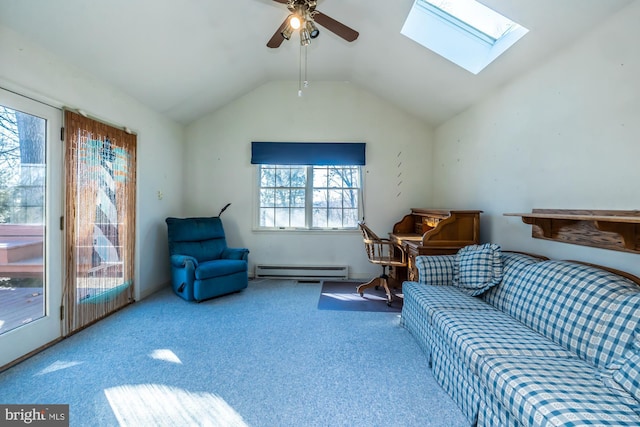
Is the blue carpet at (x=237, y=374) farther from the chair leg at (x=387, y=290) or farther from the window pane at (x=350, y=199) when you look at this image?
the window pane at (x=350, y=199)

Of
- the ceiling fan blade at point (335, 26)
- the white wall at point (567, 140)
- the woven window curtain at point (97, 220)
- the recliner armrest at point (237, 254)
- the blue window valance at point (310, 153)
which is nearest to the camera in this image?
the white wall at point (567, 140)

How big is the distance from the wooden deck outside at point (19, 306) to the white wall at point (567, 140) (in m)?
4.19

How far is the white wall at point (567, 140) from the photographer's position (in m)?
1.67

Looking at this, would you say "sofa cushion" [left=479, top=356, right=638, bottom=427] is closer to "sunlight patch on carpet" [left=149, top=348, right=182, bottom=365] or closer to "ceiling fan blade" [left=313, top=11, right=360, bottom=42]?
"sunlight patch on carpet" [left=149, top=348, right=182, bottom=365]

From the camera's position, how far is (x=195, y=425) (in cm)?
151

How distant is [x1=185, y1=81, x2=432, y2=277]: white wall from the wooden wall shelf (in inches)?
85.4

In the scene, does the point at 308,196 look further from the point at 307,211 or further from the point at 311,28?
the point at 311,28

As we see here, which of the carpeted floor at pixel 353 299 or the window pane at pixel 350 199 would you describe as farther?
the window pane at pixel 350 199

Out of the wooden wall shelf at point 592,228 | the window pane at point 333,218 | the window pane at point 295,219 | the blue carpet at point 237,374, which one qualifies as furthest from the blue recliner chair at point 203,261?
the wooden wall shelf at point 592,228

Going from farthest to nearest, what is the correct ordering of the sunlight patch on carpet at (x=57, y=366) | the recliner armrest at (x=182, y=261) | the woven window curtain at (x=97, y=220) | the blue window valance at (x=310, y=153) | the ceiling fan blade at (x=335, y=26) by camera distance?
the blue window valance at (x=310, y=153) < the recliner armrest at (x=182, y=261) < the woven window curtain at (x=97, y=220) < the ceiling fan blade at (x=335, y=26) < the sunlight patch on carpet at (x=57, y=366)

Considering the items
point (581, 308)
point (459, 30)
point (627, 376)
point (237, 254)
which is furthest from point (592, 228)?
point (237, 254)

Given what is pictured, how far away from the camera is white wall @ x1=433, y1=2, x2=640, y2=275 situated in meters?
1.67

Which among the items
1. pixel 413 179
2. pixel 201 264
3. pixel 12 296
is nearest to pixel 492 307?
pixel 413 179

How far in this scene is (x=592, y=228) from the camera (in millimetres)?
1858
